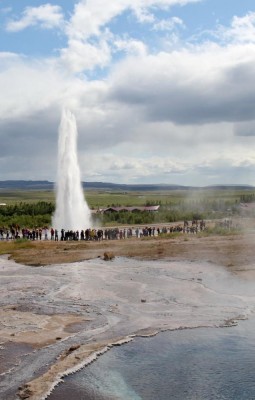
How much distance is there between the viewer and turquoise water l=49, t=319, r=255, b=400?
8.97 meters

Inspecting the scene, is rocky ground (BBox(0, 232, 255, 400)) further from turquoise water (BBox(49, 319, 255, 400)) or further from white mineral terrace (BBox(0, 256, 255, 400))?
turquoise water (BBox(49, 319, 255, 400))

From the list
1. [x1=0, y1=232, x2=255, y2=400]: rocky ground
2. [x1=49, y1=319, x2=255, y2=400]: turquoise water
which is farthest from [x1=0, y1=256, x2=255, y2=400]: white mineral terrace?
[x1=49, y1=319, x2=255, y2=400]: turquoise water

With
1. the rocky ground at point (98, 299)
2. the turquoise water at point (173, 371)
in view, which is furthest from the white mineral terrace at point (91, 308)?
the turquoise water at point (173, 371)

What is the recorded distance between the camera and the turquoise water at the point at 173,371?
29.4 ft

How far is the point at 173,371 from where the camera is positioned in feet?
33.0

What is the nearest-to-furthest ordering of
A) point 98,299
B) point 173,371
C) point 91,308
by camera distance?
point 173,371 → point 91,308 → point 98,299

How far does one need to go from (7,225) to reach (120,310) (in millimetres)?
36772

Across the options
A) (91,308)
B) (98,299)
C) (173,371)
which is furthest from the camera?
(98,299)

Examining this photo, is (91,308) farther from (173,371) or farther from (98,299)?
(173,371)

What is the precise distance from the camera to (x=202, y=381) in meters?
9.52

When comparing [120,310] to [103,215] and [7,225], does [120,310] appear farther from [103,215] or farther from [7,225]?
[103,215]

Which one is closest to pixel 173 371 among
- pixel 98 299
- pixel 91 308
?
pixel 91 308

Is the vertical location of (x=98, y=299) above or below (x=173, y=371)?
below

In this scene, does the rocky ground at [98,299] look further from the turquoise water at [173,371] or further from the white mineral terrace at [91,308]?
the turquoise water at [173,371]
